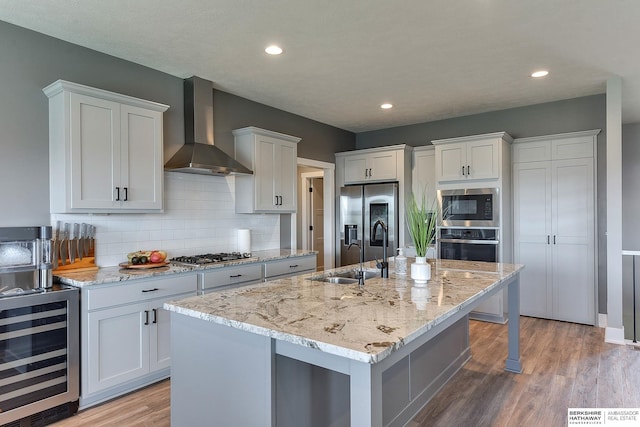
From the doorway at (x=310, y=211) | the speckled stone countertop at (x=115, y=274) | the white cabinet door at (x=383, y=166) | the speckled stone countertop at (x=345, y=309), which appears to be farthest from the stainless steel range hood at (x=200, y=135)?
the doorway at (x=310, y=211)

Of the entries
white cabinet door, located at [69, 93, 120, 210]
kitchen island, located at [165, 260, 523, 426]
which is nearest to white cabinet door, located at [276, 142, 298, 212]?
white cabinet door, located at [69, 93, 120, 210]

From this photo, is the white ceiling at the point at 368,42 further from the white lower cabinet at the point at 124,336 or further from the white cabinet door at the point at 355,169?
the white lower cabinet at the point at 124,336

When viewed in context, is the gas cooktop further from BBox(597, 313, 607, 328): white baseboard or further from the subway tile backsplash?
BBox(597, 313, 607, 328): white baseboard

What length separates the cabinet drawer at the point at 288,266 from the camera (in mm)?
3854

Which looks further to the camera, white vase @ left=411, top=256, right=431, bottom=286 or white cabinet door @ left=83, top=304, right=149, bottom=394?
white cabinet door @ left=83, top=304, right=149, bottom=394

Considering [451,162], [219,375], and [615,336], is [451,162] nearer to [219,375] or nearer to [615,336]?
[615,336]

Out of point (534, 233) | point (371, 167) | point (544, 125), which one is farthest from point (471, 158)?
point (371, 167)

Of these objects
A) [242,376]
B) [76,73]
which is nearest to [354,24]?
[76,73]

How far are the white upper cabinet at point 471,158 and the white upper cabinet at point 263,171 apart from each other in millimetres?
1960

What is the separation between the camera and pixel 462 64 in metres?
3.51

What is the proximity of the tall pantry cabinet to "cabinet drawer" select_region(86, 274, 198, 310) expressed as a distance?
3.90 meters

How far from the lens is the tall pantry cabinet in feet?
14.3

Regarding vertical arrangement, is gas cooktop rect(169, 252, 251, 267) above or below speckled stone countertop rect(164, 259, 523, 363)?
above

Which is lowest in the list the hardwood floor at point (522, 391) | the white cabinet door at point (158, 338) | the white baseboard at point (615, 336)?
the hardwood floor at point (522, 391)
